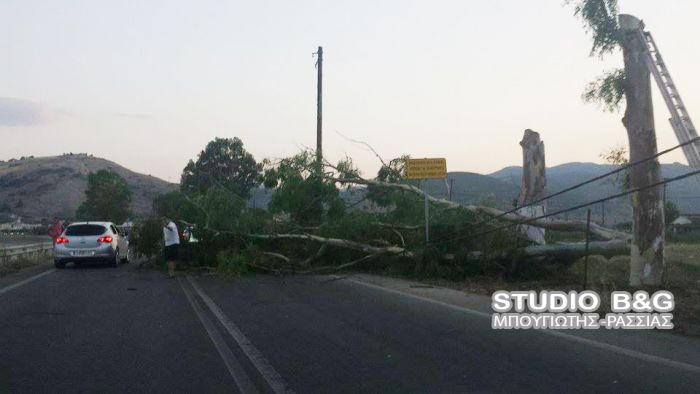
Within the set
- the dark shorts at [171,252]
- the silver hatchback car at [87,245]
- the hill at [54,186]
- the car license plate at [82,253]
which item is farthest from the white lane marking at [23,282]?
the hill at [54,186]

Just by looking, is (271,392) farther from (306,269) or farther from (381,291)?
(306,269)

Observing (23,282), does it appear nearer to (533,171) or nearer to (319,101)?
(533,171)

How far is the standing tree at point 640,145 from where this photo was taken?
14508mm

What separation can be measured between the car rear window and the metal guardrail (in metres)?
2.18

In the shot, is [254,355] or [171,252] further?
[171,252]

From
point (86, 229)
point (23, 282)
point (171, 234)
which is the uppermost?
point (86, 229)

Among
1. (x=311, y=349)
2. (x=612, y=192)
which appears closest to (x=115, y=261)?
(x=612, y=192)

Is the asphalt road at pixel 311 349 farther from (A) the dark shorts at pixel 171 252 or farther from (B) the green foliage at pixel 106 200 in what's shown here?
(B) the green foliage at pixel 106 200

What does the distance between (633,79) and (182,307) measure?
9.61 meters

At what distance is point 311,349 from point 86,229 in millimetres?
18235

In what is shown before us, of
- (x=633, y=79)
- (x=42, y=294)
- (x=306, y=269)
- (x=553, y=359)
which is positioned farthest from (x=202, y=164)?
(x=553, y=359)

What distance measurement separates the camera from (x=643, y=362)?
8.52 m

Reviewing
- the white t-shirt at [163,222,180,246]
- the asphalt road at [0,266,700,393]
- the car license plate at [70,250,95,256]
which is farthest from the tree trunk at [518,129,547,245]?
the car license plate at [70,250,95,256]

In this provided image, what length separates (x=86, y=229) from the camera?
2561 cm
